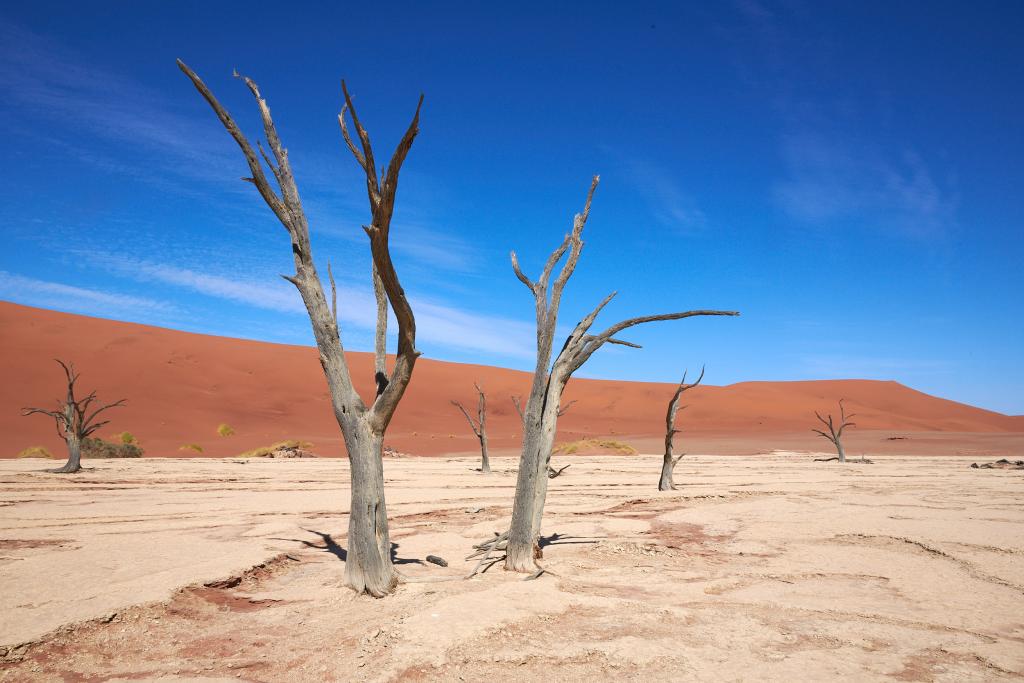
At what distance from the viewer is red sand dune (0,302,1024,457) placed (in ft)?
97.0

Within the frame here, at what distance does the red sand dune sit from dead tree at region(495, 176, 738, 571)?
21160mm

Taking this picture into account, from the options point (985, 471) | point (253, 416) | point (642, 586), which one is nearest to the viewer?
point (642, 586)

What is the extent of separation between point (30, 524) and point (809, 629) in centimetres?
893

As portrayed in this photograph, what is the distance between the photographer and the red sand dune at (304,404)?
29578mm

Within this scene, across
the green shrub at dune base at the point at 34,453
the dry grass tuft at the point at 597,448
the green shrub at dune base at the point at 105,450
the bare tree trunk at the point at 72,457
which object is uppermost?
the dry grass tuft at the point at 597,448

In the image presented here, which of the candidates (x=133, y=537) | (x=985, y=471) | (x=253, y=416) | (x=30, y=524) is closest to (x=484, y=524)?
(x=133, y=537)

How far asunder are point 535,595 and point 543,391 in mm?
1920

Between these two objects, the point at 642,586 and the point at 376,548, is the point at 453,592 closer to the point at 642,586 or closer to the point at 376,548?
the point at 376,548

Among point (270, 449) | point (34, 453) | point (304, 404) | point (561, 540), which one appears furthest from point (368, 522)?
point (304, 404)

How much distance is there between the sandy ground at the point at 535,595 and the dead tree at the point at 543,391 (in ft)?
1.20

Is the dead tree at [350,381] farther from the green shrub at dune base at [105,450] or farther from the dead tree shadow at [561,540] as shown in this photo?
the green shrub at dune base at [105,450]

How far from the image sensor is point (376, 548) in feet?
16.9

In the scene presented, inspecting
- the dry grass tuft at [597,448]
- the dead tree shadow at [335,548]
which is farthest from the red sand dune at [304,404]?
the dead tree shadow at [335,548]

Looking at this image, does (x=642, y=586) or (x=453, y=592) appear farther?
(x=642, y=586)
